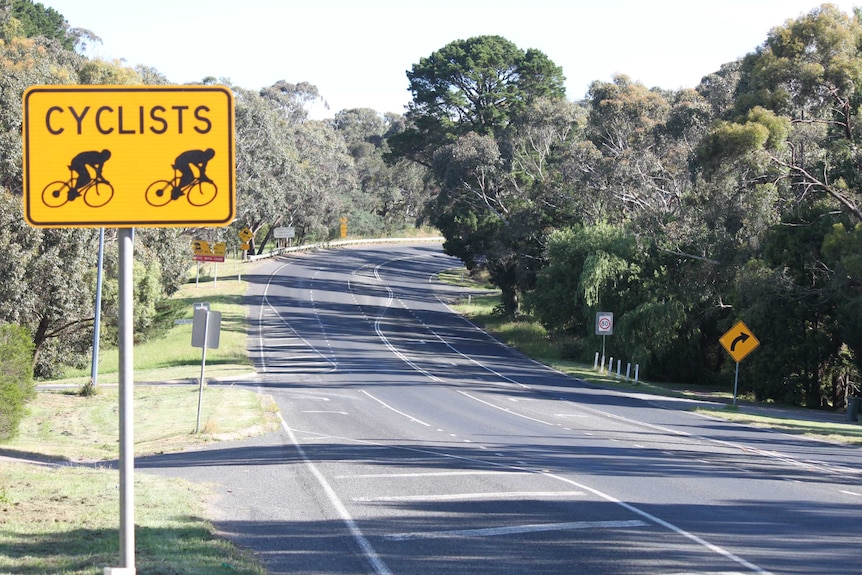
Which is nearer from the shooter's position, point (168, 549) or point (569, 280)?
point (168, 549)

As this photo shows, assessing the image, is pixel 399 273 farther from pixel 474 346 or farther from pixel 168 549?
pixel 168 549

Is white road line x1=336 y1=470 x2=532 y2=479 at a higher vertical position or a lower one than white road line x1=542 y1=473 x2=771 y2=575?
lower

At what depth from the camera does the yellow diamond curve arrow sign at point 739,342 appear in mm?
30953

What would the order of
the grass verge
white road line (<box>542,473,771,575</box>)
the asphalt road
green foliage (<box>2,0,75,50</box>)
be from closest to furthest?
1. white road line (<box>542,473,771,575</box>)
2. the asphalt road
3. the grass verge
4. green foliage (<box>2,0,75,50</box>)

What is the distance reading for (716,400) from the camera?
3684cm

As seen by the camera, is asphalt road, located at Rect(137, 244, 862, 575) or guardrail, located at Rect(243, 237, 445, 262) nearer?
A: asphalt road, located at Rect(137, 244, 862, 575)

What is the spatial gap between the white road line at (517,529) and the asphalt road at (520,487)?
2 centimetres

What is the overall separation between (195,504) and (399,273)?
7493 cm

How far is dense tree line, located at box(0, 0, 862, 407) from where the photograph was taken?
35375mm

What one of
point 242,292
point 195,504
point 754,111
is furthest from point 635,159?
point 195,504

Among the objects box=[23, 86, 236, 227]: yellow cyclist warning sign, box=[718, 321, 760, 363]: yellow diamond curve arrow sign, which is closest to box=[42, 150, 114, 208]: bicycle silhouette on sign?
box=[23, 86, 236, 227]: yellow cyclist warning sign

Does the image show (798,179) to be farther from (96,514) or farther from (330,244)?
(330,244)

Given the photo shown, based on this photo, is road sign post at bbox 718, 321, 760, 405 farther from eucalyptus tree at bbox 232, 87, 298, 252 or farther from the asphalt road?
eucalyptus tree at bbox 232, 87, 298, 252

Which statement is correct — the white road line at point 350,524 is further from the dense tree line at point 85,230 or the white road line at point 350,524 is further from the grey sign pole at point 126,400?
the dense tree line at point 85,230
